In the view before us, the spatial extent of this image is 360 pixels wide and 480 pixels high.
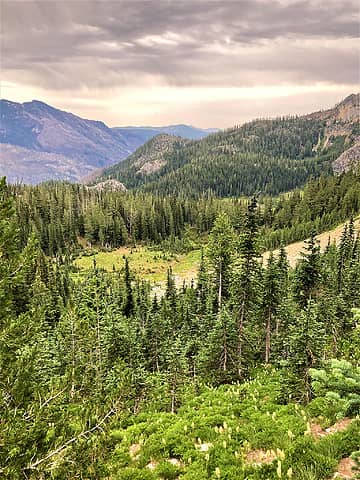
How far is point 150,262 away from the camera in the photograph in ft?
352

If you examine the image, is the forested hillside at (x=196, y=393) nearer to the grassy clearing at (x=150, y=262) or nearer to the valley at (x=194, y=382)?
the valley at (x=194, y=382)

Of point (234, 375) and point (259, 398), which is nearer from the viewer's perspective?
point (259, 398)

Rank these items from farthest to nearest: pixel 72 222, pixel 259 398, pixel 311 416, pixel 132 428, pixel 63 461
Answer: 1. pixel 72 222
2. pixel 259 398
3. pixel 132 428
4. pixel 311 416
5. pixel 63 461

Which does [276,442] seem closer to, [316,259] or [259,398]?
[259,398]

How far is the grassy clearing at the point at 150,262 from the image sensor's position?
9579 centimetres

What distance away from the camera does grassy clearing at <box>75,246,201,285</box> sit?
95794 millimetres

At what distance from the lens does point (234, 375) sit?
23219mm

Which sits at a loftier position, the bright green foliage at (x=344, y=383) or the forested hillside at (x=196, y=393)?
the bright green foliage at (x=344, y=383)

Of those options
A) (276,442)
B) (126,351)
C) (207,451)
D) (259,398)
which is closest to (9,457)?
(207,451)

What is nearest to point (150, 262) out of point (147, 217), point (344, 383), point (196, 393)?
point (147, 217)

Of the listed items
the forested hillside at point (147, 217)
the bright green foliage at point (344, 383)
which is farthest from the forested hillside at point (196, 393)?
the forested hillside at point (147, 217)

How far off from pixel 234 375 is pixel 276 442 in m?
12.6

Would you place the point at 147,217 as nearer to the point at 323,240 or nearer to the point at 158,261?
the point at 158,261

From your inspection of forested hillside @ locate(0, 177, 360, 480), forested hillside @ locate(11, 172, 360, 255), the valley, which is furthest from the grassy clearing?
forested hillside @ locate(0, 177, 360, 480)
